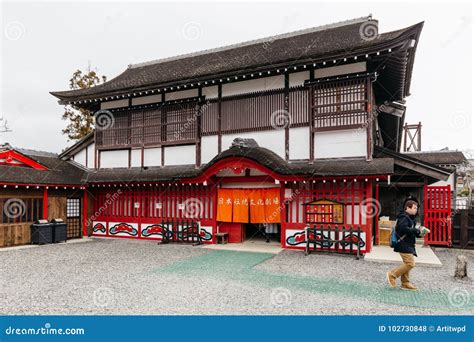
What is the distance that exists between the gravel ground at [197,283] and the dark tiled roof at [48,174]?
2873mm

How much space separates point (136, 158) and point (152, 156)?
959 mm

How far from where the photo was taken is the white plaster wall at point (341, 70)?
1083cm

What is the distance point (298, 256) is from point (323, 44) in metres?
8.03

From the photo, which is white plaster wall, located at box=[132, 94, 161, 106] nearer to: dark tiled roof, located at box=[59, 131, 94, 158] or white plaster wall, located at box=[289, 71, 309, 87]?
dark tiled roof, located at box=[59, 131, 94, 158]

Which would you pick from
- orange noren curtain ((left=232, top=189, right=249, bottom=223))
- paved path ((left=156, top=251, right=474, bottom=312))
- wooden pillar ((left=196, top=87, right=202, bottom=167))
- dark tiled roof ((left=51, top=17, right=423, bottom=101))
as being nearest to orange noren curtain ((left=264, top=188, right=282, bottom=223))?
orange noren curtain ((left=232, top=189, right=249, bottom=223))

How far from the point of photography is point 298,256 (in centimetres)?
1034

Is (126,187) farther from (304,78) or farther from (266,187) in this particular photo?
(304,78)

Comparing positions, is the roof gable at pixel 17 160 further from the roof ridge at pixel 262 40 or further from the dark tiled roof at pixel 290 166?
the roof ridge at pixel 262 40

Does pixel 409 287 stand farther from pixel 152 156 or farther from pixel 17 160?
pixel 17 160

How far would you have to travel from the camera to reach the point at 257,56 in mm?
13461
